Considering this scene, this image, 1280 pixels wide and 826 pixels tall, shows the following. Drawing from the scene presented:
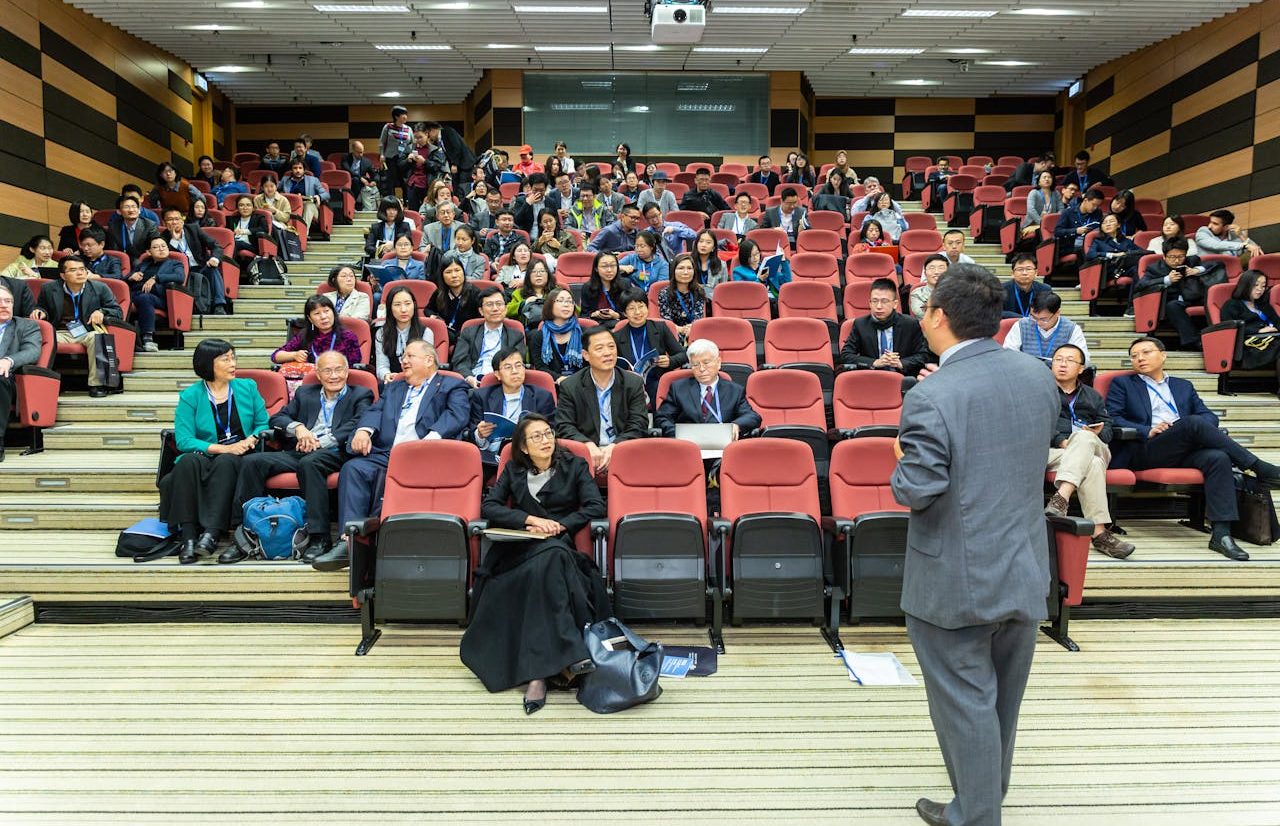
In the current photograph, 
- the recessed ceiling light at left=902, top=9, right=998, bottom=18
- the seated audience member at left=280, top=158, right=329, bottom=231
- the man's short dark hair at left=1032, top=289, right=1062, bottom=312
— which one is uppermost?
the recessed ceiling light at left=902, top=9, right=998, bottom=18

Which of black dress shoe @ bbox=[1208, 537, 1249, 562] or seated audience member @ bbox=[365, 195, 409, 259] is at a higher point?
seated audience member @ bbox=[365, 195, 409, 259]

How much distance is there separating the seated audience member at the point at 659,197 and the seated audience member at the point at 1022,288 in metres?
3.53

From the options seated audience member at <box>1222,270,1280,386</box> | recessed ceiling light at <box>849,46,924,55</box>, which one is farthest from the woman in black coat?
recessed ceiling light at <box>849,46,924,55</box>

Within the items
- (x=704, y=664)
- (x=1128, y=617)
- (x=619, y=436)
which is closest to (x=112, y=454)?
(x=619, y=436)

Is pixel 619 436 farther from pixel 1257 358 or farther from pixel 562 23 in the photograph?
pixel 562 23

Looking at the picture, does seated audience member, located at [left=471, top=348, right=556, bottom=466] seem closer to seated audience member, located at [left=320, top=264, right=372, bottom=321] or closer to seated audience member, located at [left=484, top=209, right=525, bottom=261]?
seated audience member, located at [left=320, top=264, right=372, bottom=321]

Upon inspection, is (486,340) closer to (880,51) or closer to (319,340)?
(319,340)

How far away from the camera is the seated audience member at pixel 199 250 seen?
6645mm

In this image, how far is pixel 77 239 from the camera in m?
7.06

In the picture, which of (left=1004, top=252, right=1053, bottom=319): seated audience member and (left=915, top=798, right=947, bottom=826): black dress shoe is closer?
(left=915, top=798, right=947, bottom=826): black dress shoe

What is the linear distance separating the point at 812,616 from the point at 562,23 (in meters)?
9.03

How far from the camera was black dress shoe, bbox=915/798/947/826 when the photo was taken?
2.11m

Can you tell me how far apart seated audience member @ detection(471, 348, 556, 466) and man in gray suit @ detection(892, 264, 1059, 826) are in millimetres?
2586

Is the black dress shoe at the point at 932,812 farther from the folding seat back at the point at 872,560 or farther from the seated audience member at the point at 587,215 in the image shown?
the seated audience member at the point at 587,215
